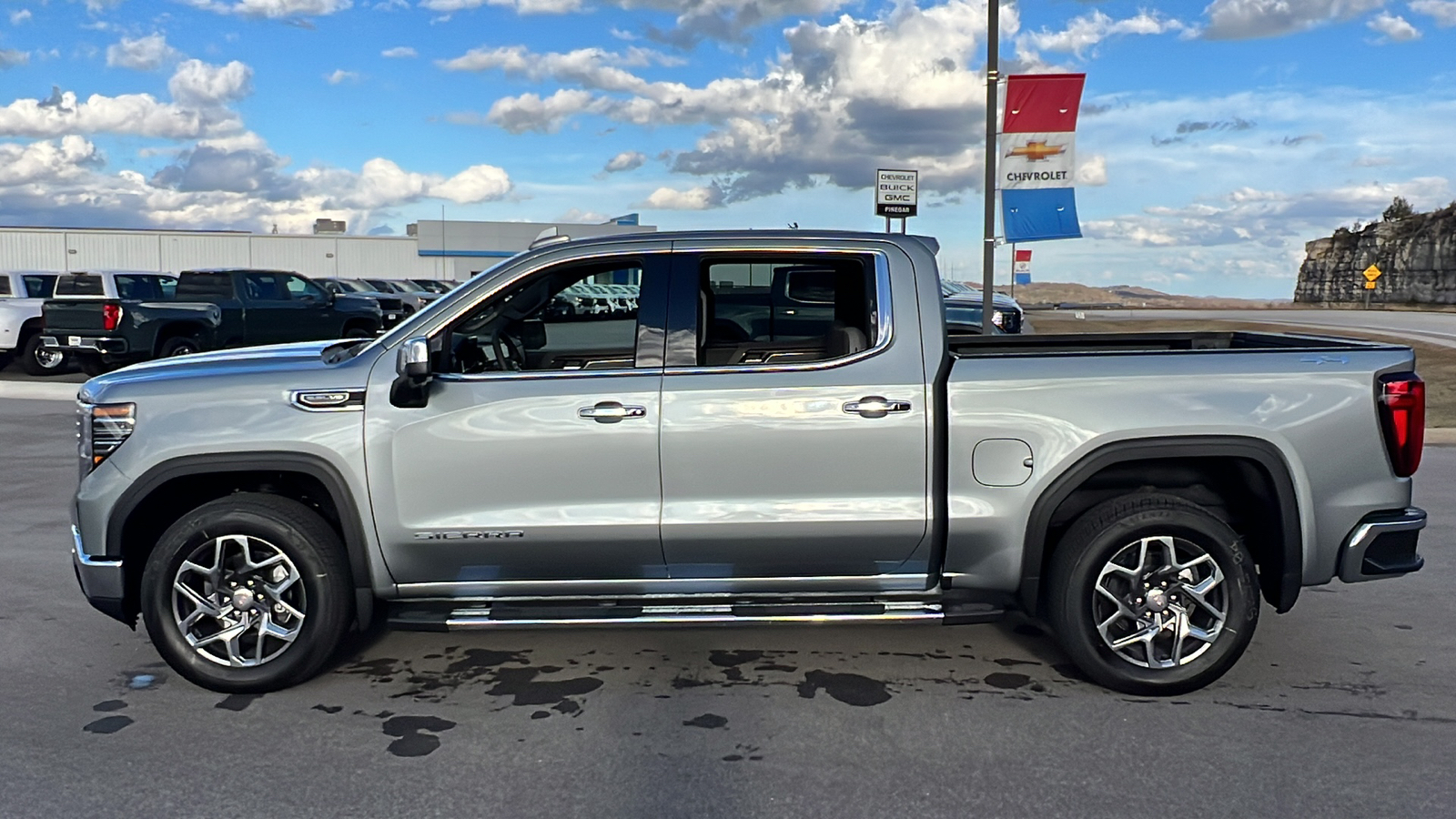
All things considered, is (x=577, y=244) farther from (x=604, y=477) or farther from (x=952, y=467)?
(x=952, y=467)

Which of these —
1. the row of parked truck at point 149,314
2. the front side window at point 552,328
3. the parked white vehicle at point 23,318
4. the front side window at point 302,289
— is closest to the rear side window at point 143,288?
the row of parked truck at point 149,314

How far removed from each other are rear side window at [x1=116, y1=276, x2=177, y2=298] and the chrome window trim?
1673 cm

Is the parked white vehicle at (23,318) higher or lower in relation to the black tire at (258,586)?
higher

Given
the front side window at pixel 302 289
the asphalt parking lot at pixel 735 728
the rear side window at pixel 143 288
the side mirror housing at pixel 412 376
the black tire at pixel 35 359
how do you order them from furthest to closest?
the front side window at pixel 302 289, the rear side window at pixel 143 288, the black tire at pixel 35 359, the side mirror housing at pixel 412 376, the asphalt parking lot at pixel 735 728

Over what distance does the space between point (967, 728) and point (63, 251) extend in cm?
7139

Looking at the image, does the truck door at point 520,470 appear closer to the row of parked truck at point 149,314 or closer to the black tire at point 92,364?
the row of parked truck at point 149,314

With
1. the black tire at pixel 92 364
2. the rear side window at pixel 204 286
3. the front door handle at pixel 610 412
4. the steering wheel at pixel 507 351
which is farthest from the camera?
the rear side window at pixel 204 286

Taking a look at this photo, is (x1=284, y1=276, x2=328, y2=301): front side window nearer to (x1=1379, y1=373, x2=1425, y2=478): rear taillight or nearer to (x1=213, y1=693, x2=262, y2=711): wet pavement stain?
(x1=213, y1=693, x2=262, y2=711): wet pavement stain

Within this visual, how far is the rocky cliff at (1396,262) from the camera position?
221 ft

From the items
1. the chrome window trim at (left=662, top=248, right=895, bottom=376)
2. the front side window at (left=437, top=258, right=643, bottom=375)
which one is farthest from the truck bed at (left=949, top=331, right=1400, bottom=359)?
the front side window at (left=437, top=258, right=643, bottom=375)

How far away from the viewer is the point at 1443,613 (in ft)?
19.7

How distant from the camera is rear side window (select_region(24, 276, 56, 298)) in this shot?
19.4 m

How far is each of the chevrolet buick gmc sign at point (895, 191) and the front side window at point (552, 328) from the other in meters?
9.88

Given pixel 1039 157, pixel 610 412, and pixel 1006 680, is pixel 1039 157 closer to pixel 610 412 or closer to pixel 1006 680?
pixel 1006 680
